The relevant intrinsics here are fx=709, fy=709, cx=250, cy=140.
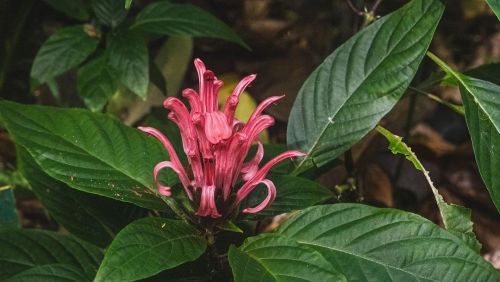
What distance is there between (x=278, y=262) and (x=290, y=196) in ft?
0.81

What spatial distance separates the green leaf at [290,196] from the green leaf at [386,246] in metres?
0.08

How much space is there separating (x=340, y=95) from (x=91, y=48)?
76cm

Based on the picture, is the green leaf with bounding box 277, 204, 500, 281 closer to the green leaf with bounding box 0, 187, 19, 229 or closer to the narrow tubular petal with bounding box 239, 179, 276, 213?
the narrow tubular petal with bounding box 239, 179, 276, 213

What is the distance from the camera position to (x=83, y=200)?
153cm

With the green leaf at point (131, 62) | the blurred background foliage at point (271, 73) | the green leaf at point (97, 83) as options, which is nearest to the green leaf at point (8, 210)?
the blurred background foliage at point (271, 73)

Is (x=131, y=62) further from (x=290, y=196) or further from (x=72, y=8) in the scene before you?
(x=290, y=196)

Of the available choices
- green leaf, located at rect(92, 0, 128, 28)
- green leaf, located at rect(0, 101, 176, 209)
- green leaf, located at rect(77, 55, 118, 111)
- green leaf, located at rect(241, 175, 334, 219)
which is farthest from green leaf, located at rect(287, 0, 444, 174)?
green leaf, located at rect(92, 0, 128, 28)

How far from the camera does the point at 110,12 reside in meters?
1.98

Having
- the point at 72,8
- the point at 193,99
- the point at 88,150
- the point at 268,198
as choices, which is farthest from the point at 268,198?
the point at 72,8

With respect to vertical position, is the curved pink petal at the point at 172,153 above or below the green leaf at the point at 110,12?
below

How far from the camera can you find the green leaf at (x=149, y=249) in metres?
1.06

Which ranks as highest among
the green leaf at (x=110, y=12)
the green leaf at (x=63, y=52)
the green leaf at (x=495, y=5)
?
the green leaf at (x=110, y=12)

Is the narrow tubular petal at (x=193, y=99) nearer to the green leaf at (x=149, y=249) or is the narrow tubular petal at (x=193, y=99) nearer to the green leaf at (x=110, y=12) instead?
the green leaf at (x=149, y=249)

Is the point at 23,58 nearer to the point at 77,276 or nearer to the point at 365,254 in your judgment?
the point at 77,276
